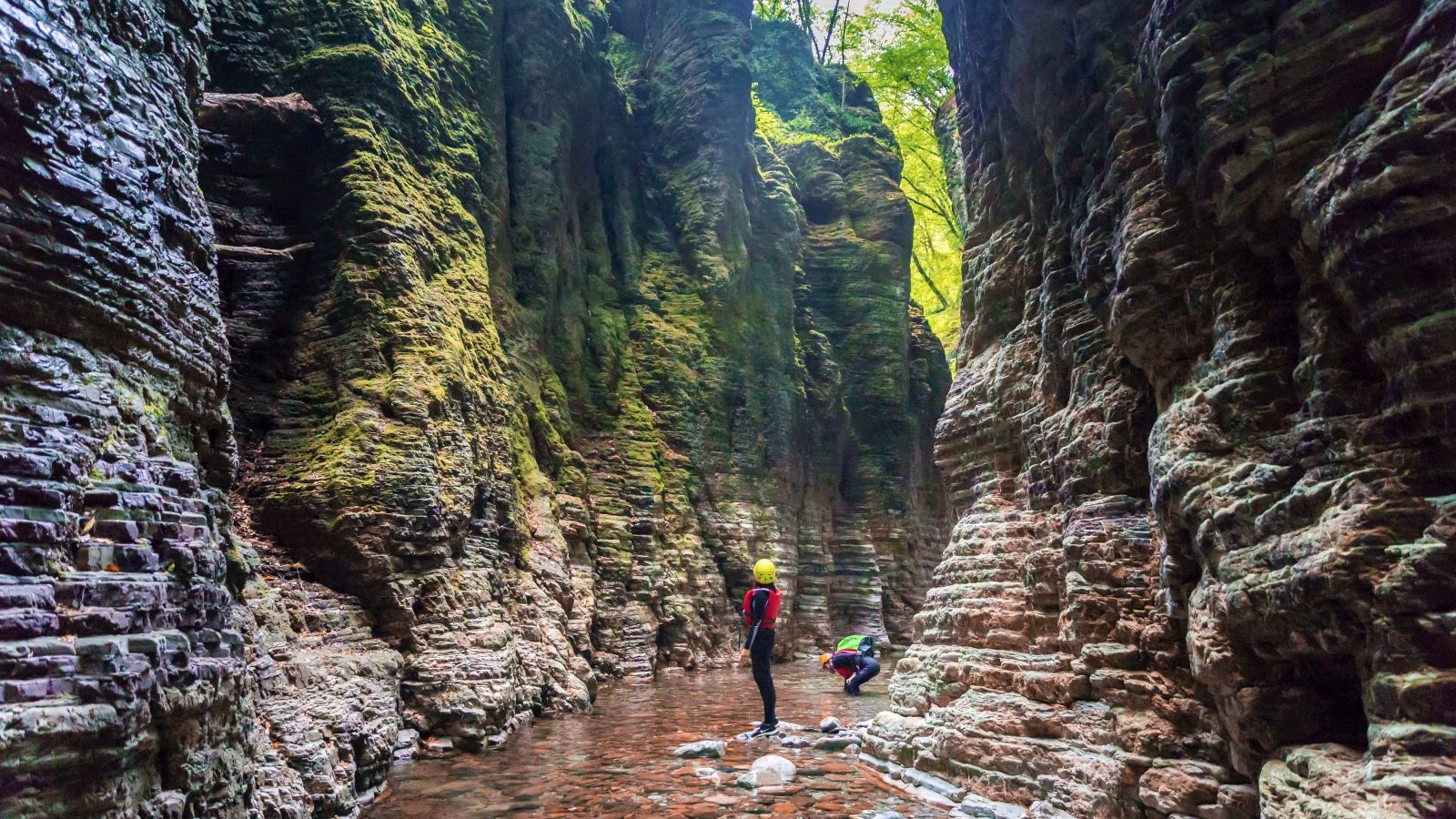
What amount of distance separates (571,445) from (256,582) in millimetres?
8718

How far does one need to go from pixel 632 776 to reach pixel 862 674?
6922 mm

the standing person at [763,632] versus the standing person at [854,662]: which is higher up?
the standing person at [763,632]

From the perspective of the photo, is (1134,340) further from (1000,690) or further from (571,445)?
(571,445)

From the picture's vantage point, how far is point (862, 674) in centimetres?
1373

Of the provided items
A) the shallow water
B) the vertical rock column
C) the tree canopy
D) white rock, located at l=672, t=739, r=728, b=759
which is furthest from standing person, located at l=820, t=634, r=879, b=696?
the tree canopy

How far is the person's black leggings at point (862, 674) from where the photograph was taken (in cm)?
1365

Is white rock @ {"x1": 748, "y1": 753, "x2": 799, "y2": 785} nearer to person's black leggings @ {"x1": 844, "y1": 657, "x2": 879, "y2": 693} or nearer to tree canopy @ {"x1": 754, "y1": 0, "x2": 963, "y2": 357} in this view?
person's black leggings @ {"x1": 844, "y1": 657, "x2": 879, "y2": 693}

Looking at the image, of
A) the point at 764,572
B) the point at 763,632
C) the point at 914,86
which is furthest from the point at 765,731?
the point at 914,86

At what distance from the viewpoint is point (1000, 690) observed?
7207 mm

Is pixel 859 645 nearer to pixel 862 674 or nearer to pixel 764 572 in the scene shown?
pixel 862 674

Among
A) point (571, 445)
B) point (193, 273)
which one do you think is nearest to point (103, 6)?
point (193, 273)

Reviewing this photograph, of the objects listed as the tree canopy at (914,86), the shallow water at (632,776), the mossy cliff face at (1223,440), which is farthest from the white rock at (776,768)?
the tree canopy at (914,86)

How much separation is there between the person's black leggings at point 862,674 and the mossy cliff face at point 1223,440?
5374 millimetres

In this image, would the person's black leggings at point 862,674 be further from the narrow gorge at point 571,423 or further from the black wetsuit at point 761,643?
the black wetsuit at point 761,643
